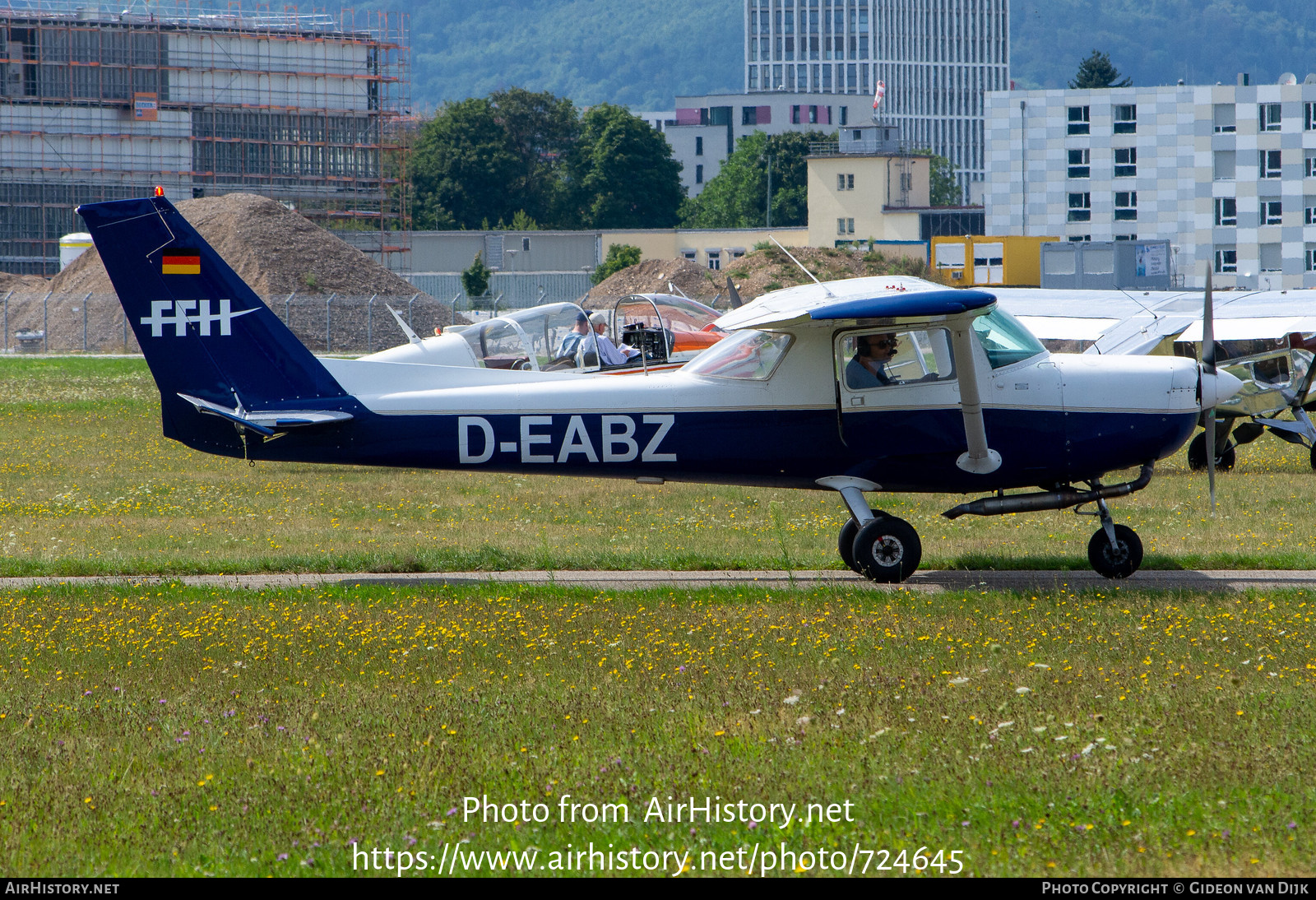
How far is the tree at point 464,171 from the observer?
403 feet

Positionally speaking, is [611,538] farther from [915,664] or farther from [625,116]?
[625,116]

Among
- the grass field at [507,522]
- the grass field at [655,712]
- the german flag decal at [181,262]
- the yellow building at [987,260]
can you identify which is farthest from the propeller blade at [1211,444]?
the yellow building at [987,260]

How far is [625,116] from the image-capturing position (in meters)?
130

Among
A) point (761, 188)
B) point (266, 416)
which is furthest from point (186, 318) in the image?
point (761, 188)

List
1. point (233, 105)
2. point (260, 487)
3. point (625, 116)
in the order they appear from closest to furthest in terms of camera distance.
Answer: point (260, 487)
point (233, 105)
point (625, 116)

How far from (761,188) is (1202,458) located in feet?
383

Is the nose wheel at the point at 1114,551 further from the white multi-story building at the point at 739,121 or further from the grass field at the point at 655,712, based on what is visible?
the white multi-story building at the point at 739,121

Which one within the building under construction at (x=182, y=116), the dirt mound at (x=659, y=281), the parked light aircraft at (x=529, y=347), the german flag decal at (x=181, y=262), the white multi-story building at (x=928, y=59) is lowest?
the parked light aircraft at (x=529, y=347)

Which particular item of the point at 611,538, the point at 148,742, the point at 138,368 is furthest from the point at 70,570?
the point at 138,368

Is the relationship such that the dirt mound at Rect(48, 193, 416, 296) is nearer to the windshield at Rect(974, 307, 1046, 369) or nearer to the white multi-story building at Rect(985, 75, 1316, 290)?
the white multi-story building at Rect(985, 75, 1316, 290)

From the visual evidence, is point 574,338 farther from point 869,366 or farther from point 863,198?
point 863,198

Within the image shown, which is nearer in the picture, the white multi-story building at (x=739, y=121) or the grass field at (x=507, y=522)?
the grass field at (x=507, y=522)

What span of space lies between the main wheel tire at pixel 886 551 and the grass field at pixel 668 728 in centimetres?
96

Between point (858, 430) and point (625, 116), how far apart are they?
122205mm
